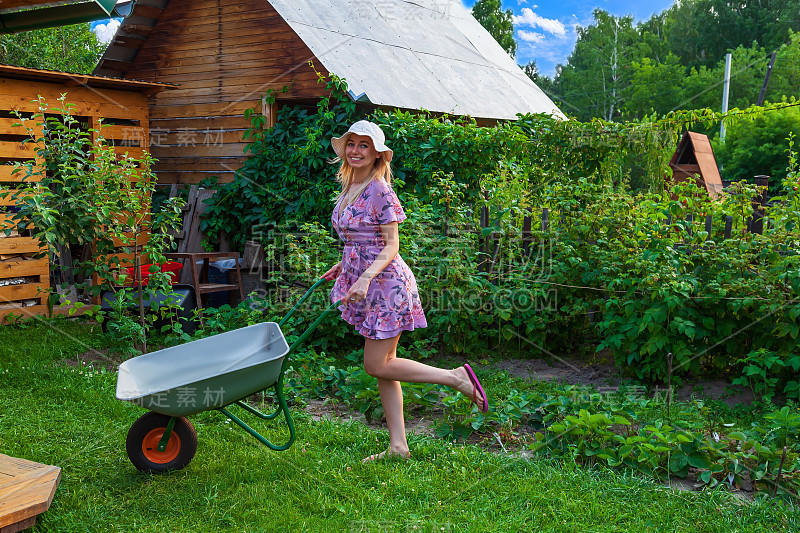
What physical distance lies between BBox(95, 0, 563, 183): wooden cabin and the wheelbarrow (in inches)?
187

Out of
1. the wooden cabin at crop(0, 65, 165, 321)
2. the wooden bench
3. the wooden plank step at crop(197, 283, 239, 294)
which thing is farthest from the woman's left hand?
the wooden cabin at crop(0, 65, 165, 321)

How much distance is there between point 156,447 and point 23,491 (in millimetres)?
652

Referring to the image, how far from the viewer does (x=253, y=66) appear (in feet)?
28.2

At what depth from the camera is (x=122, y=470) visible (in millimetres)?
3422

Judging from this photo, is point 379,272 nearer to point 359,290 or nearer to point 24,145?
point 359,290

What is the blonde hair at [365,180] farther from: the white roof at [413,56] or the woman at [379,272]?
the white roof at [413,56]

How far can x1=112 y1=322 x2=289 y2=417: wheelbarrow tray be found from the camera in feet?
9.69

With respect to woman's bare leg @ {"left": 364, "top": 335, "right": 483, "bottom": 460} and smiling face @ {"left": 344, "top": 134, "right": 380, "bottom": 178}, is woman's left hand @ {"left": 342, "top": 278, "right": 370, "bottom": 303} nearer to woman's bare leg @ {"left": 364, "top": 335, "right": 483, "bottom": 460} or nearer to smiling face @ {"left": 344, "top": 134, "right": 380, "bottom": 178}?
woman's bare leg @ {"left": 364, "top": 335, "right": 483, "bottom": 460}

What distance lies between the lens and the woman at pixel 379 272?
11.1 feet

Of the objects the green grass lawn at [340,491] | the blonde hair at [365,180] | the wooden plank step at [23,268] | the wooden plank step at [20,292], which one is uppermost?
the blonde hair at [365,180]

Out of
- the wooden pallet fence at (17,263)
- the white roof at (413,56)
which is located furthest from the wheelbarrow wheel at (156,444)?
the white roof at (413,56)

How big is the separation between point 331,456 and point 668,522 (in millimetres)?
1673

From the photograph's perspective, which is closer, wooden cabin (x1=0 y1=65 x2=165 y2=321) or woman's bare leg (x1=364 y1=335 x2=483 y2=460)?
woman's bare leg (x1=364 y1=335 x2=483 y2=460)

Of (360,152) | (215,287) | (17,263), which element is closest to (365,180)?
(360,152)
